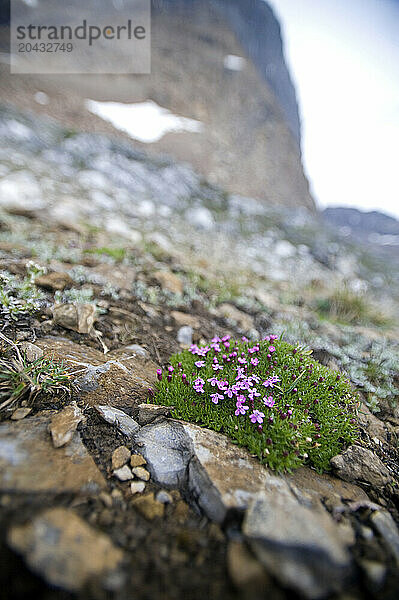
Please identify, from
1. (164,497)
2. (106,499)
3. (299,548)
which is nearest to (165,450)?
(164,497)

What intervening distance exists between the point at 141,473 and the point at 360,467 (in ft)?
6.38

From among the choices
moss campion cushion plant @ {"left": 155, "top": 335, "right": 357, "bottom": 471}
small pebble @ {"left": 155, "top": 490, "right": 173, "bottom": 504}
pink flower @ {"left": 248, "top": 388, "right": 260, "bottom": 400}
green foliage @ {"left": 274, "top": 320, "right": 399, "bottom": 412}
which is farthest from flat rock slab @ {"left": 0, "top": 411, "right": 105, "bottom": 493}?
green foliage @ {"left": 274, "top": 320, "right": 399, "bottom": 412}

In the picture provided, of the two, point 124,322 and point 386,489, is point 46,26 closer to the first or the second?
point 124,322

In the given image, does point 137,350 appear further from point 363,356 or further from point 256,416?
point 363,356

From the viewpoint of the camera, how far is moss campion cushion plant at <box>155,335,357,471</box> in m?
2.29

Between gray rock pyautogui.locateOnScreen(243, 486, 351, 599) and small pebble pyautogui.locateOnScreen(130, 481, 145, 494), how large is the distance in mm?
753

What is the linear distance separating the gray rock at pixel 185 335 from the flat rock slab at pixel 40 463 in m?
2.21

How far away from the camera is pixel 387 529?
70.2 inches

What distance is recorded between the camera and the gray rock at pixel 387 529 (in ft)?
5.44

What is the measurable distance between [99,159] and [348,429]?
22284 mm

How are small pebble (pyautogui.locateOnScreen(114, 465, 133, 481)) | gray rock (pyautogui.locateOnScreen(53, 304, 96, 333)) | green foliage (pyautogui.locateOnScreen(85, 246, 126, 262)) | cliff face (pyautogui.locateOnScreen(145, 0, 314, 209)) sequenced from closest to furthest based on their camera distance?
small pebble (pyautogui.locateOnScreen(114, 465, 133, 481)), gray rock (pyautogui.locateOnScreen(53, 304, 96, 333)), green foliage (pyautogui.locateOnScreen(85, 246, 126, 262)), cliff face (pyautogui.locateOnScreen(145, 0, 314, 209))

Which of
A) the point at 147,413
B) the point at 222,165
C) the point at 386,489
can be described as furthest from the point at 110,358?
the point at 222,165

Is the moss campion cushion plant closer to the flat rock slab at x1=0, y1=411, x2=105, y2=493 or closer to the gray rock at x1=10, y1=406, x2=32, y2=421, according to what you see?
the flat rock slab at x1=0, y1=411, x2=105, y2=493

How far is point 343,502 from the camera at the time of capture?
203 centimetres
